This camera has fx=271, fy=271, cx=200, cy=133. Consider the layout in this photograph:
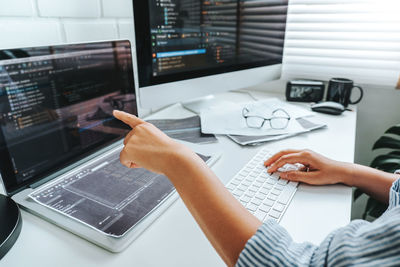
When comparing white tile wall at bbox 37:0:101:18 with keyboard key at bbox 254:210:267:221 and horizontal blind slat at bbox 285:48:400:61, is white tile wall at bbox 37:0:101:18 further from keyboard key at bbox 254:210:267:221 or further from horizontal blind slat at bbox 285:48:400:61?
horizontal blind slat at bbox 285:48:400:61

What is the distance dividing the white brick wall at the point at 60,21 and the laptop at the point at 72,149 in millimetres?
162

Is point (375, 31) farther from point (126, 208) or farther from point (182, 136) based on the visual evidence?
point (126, 208)

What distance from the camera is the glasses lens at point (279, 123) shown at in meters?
0.95

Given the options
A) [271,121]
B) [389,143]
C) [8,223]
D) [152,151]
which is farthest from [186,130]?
[389,143]

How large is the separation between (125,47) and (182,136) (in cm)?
31

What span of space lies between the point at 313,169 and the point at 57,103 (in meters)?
0.61

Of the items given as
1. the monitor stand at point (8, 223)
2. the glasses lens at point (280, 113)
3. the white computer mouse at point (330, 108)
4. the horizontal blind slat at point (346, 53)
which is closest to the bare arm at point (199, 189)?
the monitor stand at point (8, 223)

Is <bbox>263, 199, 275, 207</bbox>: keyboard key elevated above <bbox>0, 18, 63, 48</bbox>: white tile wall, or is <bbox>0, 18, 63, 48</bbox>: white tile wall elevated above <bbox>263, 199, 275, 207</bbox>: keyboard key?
<bbox>0, 18, 63, 48</bbox>: white tile wall

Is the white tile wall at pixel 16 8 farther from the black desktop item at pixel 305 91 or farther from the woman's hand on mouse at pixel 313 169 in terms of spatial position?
the black desktop item at pixel 305 91

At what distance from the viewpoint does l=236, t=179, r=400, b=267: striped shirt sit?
1.05ft

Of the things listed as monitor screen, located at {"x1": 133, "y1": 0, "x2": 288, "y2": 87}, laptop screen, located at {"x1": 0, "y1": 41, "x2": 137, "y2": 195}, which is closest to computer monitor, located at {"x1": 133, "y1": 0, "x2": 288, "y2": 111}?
monitor screen, located at {"x1": 133, "y1": 0, "x2": 288, "y2": 87}

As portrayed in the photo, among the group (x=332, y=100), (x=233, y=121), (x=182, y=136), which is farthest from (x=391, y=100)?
(x=182, y=136)

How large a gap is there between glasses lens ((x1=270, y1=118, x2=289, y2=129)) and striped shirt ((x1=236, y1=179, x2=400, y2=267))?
566mm

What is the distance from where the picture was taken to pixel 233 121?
0.99 m
